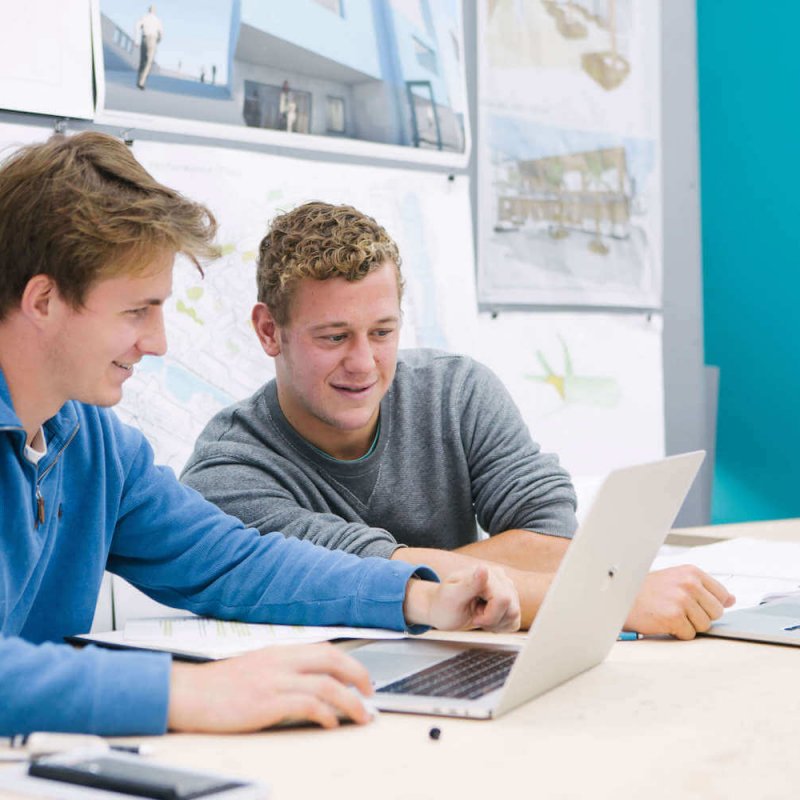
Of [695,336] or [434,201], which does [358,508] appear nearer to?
[434,201]

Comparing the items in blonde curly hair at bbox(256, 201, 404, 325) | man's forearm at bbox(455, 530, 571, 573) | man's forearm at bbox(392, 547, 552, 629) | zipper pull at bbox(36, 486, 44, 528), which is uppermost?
blonde curly hair at bbox(256, 201, 404, 325)

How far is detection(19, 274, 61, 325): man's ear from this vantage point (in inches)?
40.5

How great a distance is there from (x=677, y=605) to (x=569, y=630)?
0.30 meters

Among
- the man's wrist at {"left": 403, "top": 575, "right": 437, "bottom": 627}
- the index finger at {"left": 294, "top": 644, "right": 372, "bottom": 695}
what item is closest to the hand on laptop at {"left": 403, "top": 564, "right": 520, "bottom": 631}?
the man's wrist at {"left": 403, "top": 575, "right": 437, "bottom": 627}

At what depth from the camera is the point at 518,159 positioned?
8.00 feet

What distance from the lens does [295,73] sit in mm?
2004

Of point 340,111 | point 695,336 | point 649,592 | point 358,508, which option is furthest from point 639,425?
point 649,592

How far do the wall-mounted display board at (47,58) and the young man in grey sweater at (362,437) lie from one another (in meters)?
0.37

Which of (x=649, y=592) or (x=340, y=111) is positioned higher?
(x=340, y=111)

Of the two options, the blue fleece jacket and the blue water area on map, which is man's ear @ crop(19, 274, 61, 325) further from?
the blue water area on map

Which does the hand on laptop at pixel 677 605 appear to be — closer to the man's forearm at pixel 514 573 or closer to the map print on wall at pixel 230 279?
the man's forearm at pixel 514 573

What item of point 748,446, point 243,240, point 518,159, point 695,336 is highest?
point 518,159

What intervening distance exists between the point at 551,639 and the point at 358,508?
2.28ft

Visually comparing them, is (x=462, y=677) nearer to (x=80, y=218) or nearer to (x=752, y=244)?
(x=80, y=218)
